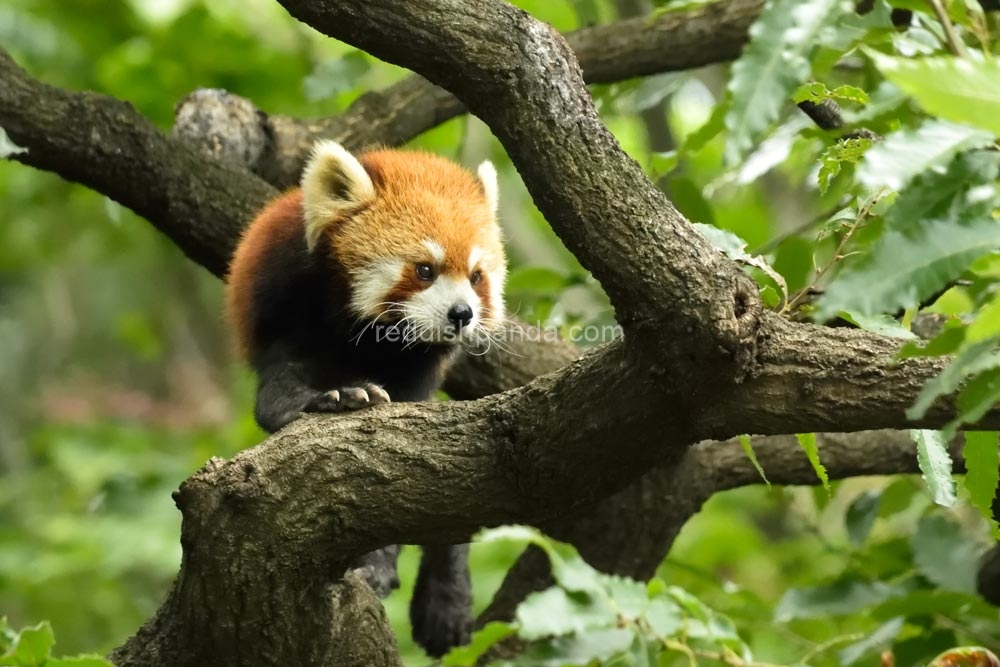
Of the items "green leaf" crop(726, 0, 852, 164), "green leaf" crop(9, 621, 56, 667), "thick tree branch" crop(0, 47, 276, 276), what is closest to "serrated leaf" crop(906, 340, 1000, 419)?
"green leaf" crop(726, 0, 852, 164)

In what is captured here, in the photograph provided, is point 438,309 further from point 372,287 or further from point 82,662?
point 82,662

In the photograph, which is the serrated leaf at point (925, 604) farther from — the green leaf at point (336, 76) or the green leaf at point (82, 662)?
the green leaf at point (336, 76)

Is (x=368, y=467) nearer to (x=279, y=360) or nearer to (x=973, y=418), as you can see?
(x=279, y=360)

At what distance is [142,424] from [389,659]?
15.7 feet

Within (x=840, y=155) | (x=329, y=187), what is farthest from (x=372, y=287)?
(x=840, y=155)

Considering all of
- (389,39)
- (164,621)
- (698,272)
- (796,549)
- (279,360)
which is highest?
(389,39)

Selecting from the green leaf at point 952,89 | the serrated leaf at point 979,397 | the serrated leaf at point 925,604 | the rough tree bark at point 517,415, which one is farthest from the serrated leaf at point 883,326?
the serrated leaf at point 925,604

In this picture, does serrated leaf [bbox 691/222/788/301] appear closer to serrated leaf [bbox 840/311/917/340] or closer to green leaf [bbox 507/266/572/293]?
serrated leaf [bbox 840/311/917/340]

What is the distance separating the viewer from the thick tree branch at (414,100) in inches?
136

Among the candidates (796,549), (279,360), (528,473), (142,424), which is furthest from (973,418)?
(142,424)

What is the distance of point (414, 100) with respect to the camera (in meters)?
3.58

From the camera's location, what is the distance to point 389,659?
2326mm

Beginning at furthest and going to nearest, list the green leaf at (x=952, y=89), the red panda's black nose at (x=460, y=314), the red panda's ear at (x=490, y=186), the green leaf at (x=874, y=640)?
the red panda's ear at (x=490, y=186) → the red panda's black nose at (x=460, y=314) → the green leaf at (x=874, y=640) → the green leaf at (x=952, y=89)

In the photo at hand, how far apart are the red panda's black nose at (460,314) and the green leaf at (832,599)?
3.41 ft
